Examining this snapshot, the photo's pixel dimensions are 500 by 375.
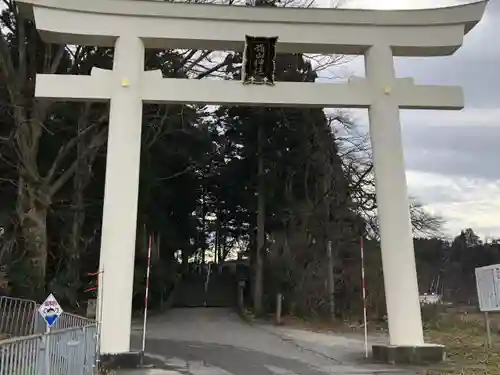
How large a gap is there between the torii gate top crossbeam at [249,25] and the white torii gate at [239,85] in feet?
0.06

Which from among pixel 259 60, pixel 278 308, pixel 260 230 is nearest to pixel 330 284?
pixel 278 308

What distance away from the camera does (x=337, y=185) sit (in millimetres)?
19219

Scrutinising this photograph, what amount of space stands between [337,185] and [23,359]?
1593 centimetres

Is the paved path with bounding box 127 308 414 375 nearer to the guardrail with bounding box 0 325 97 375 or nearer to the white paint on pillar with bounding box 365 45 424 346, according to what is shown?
the white paint on pillar with bounding box 365 45 424 346

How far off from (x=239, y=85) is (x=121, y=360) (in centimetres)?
479

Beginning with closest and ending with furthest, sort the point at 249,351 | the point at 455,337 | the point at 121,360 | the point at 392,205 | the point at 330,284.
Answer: the point at 121,360
the point at 392,205
the point at 249,351
the point at 455,337
the point at 330,284

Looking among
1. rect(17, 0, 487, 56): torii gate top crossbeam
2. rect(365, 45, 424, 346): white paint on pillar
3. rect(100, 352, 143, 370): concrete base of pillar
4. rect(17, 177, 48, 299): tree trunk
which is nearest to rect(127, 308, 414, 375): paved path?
rect(100, 352, 143, 370): concrete base of pillar

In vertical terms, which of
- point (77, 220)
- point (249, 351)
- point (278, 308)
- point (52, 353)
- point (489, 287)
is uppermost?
point (77, 220)

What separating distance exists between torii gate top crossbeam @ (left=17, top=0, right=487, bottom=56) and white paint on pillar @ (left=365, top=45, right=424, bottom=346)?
1.71ft

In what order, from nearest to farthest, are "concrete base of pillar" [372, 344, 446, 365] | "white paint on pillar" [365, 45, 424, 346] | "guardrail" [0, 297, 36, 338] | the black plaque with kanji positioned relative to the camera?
"concrete base of pillar" [372, 344, 446, 365] < "white paint on pillar" [365, 45, 424, 346] < the black plaque with kanji < "guardrail" [0, 297, 36, 338]

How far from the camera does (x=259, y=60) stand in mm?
8742

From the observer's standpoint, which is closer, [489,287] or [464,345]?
[489,287]

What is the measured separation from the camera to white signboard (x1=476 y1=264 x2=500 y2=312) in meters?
9.24

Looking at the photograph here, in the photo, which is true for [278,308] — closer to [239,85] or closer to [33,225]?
[33,225]
